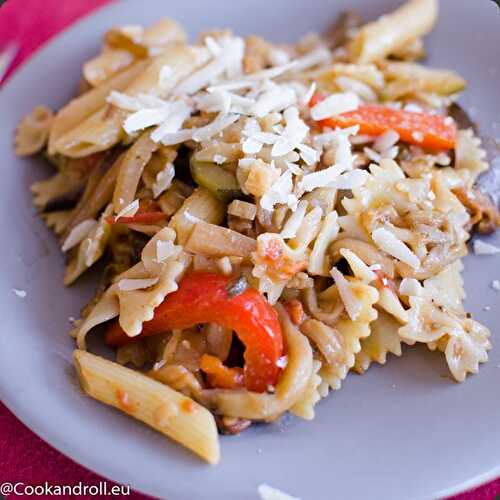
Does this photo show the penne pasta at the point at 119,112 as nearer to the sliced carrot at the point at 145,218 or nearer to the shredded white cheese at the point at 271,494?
the sliced carrot at the point at 145,218

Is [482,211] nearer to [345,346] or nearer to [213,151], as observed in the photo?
[345,346]

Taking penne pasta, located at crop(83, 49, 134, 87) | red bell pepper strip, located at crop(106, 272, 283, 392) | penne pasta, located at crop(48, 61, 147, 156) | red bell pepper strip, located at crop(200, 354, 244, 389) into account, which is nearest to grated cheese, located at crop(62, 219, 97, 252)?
penne pasta, located at crop(48, 61, 147, 156)

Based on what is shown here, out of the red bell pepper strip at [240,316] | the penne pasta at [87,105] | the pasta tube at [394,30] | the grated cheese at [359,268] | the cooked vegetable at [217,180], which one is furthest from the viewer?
the pasta tube at [394,30]

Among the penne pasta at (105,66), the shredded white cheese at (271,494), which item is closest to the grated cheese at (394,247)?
the shredded white cheese at (271,494)

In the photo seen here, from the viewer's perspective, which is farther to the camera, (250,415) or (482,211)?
(482,211)

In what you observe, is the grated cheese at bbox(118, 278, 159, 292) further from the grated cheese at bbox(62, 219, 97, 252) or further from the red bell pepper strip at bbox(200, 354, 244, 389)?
the grated cheese at bbox(62, 219, 97, 252)

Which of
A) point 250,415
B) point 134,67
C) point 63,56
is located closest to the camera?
point 250,415

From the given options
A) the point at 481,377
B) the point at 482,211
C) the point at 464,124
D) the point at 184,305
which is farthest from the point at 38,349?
the point at 464,124
